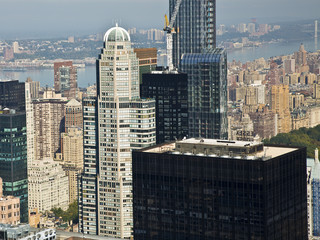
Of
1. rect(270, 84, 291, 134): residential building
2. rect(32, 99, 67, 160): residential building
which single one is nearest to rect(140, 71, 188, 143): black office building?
rect(32, 99, 67, 160): residential building

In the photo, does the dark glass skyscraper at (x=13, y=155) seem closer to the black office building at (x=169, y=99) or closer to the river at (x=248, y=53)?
the black office building at (x=169, y=99)

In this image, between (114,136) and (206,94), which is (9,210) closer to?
(114,136)

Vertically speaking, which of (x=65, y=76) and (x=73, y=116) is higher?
(x=65, y=76)

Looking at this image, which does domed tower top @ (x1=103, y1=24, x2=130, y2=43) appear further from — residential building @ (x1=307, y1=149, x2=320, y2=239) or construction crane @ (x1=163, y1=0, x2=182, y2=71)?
construction crane @ (x1=163, y1=0, x2=182, y2=71)

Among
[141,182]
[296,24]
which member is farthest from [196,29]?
[141,182]

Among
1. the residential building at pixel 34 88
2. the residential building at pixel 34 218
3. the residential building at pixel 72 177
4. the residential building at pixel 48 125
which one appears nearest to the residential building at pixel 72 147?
the residential building at pixel 72 177

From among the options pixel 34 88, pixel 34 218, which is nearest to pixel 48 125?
pixel 34 88

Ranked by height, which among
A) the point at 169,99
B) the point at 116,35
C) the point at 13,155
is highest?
the point at 116,35
